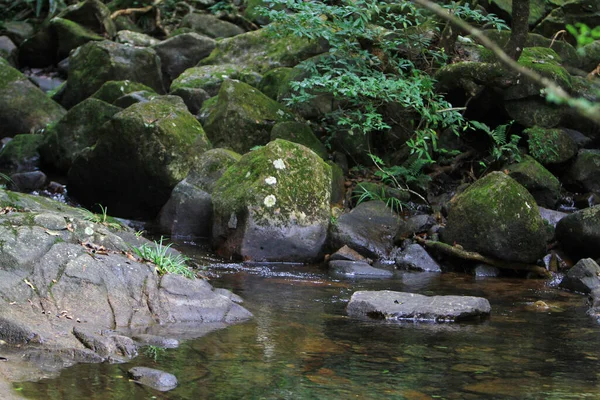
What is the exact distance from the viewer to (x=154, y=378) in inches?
165

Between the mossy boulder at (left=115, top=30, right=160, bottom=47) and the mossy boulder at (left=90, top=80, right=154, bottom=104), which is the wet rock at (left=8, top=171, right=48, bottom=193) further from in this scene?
the mossy boulder at (left=115, top=30, right=160, bottom=47)

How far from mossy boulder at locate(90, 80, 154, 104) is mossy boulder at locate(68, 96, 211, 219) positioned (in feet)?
7.54

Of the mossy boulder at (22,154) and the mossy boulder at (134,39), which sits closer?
the mossy boulder at (22,154)

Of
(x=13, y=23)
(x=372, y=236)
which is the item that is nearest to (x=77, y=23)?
(x=13, y=23)

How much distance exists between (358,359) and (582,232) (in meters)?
5.16

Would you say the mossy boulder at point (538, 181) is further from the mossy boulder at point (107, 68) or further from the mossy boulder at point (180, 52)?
the mossy boulder at point (180, 52)

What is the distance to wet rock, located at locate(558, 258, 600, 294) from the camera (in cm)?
780

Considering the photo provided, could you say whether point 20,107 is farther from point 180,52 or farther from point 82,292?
point 82,292

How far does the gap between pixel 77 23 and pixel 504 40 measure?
451 inches

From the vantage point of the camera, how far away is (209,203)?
385 inches

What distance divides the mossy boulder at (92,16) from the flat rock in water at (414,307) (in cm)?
1424

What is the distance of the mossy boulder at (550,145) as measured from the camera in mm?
11289

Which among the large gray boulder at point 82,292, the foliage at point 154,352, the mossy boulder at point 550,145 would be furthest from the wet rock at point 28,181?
the mossy boulder at point 550,145

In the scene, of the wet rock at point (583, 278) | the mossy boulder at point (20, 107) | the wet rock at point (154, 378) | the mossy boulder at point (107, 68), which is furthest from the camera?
the mossy boulder at point (107, 68)
